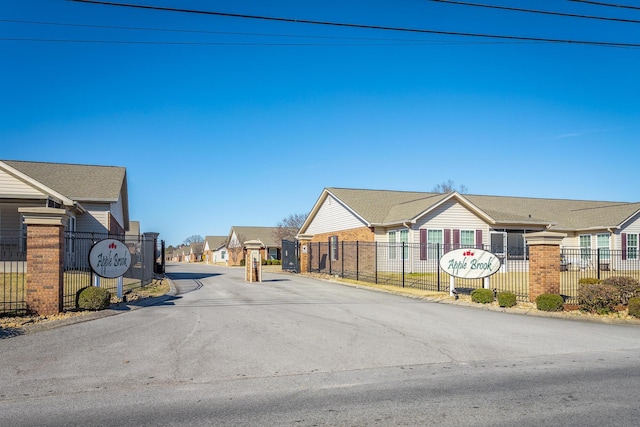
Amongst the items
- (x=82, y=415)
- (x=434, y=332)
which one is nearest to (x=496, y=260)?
(x=434, y=332)

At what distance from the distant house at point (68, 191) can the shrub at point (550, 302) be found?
17743 millimetres

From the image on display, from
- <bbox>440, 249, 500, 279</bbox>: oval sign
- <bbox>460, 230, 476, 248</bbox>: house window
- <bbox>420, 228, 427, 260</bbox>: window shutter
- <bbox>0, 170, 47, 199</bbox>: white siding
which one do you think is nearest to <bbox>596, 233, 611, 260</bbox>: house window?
<bbox>460, 230, 476, 248</bbox>: house window

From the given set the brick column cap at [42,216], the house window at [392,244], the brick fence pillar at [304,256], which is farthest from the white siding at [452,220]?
the brick column cap at [42,216]

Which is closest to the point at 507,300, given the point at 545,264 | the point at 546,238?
the point at 545,264

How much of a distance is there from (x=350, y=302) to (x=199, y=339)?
25.0 feet

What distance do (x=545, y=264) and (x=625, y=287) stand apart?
229 cm

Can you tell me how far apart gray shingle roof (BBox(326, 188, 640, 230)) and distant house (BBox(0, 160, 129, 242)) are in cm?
1440

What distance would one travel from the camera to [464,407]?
20.6ft

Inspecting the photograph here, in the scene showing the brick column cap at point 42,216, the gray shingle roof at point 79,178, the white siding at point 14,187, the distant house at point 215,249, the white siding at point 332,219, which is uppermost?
the gray shingle roof at point 79,178

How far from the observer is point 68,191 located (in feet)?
93.0

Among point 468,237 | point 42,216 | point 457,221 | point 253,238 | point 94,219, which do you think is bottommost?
point 253,238

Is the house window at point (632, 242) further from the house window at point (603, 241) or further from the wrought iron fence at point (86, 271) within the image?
the wrought iron fence at point (86, 271)

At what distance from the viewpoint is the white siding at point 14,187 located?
905 inches

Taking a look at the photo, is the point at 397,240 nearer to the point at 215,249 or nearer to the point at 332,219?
the point at 332,219
